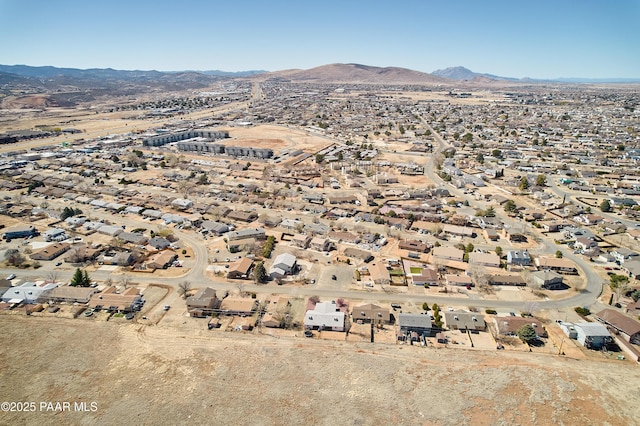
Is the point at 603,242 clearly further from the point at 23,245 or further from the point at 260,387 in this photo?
the point at 23,245

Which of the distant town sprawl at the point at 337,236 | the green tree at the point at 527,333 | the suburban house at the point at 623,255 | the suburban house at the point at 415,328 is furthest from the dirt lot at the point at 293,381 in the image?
the suburban house at the point at 623,255

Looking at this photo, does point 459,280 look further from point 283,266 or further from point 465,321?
point 283,266

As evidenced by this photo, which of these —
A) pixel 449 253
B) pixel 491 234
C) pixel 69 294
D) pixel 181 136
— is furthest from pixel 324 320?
pixel 181 136

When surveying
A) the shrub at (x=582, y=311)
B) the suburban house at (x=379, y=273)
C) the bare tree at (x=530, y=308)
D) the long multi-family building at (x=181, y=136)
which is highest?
the long multi-family building at (x=181, y=136)

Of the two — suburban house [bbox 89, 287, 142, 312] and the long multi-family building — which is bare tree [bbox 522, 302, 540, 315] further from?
the long multi-family building

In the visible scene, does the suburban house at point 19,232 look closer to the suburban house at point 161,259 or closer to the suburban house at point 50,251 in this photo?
the suburban house at point 50,251

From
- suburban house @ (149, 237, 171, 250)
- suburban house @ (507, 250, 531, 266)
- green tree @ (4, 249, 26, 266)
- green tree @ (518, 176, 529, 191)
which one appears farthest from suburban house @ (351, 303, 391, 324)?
green tree @ (518, 176, 529, 191)
